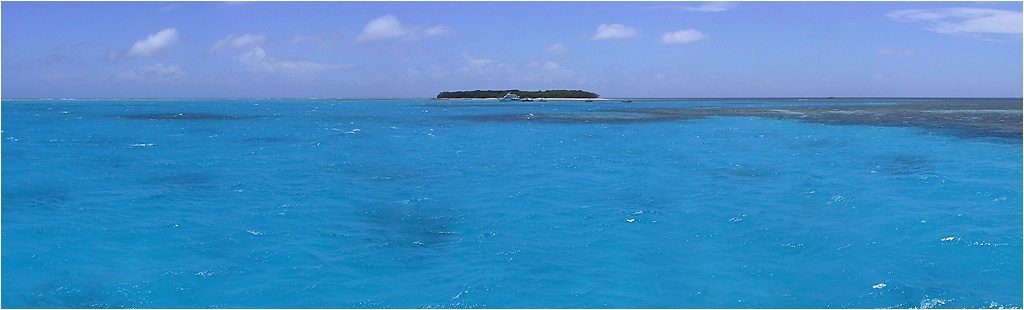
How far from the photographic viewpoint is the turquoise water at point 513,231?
1338 centimetres

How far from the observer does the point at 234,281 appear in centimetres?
1403

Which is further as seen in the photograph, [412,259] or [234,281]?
[412,259]

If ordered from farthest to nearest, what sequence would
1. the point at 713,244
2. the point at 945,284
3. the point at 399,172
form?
the point at 399,172 → the point at 713,244 → the point at 945,284

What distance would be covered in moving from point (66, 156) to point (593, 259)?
3140cm

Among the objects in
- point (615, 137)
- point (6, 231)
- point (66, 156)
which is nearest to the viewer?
point (6, 231)

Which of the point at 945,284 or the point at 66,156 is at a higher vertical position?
the point at 66,156

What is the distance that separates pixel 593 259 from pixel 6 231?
1573cm

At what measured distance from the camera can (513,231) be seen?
18109mm

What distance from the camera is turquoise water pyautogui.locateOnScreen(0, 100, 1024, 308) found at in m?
13.4

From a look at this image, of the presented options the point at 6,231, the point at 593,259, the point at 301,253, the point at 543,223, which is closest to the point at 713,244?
the point at 593,259

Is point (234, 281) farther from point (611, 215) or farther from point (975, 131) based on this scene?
point (975, 131)

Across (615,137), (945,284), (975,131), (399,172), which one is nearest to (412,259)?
(945,284)

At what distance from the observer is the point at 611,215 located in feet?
65.6

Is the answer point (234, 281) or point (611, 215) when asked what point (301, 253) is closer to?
point (234, 281)
